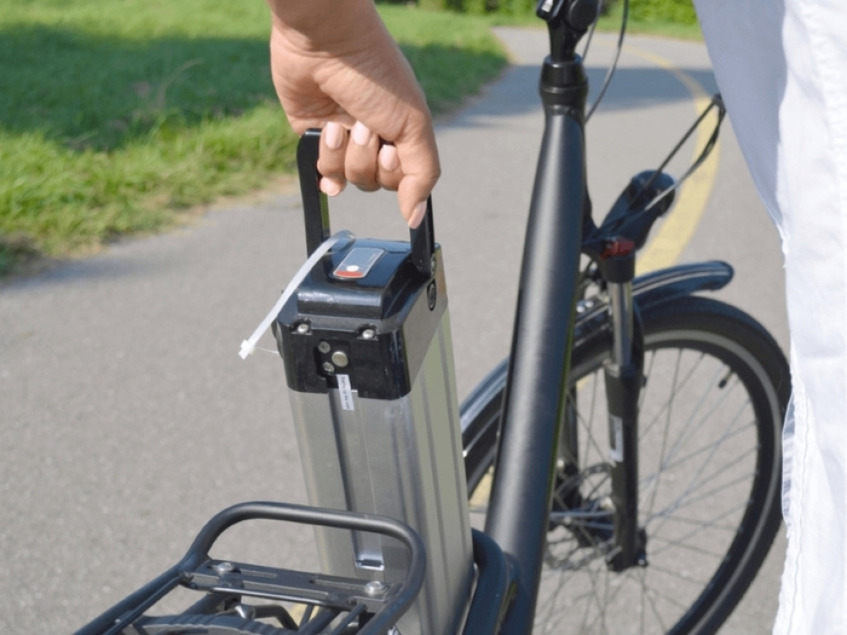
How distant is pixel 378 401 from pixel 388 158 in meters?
0.27

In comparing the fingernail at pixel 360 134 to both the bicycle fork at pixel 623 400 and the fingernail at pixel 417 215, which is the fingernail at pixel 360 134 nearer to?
the fingernail at pixel 417 215

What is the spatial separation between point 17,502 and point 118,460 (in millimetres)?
314

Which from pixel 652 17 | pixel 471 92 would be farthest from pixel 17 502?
pixel 652 17

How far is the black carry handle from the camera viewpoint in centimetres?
107

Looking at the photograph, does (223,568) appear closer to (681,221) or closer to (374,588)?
(374,588)

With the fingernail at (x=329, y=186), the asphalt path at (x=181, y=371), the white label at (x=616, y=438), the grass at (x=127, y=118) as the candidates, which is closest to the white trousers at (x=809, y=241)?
the fingernail at (x=329, y=186)

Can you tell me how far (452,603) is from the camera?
4.00 feet

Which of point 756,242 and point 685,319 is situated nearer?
point 685,319

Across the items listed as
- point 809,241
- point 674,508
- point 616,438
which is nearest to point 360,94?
point 809,241

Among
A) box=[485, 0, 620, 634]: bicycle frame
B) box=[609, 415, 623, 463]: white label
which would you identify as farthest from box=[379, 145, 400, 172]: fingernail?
box=[609, 415, 623, 463]: white label

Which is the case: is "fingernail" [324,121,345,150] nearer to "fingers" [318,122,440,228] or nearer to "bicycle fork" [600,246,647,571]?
"fingers" [318,122,440,228]

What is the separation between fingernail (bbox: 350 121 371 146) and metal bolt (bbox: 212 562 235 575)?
0.45 metres

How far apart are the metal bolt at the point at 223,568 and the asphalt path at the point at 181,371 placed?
5.47ft

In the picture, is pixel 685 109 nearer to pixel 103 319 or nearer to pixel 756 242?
pixel 756 242
